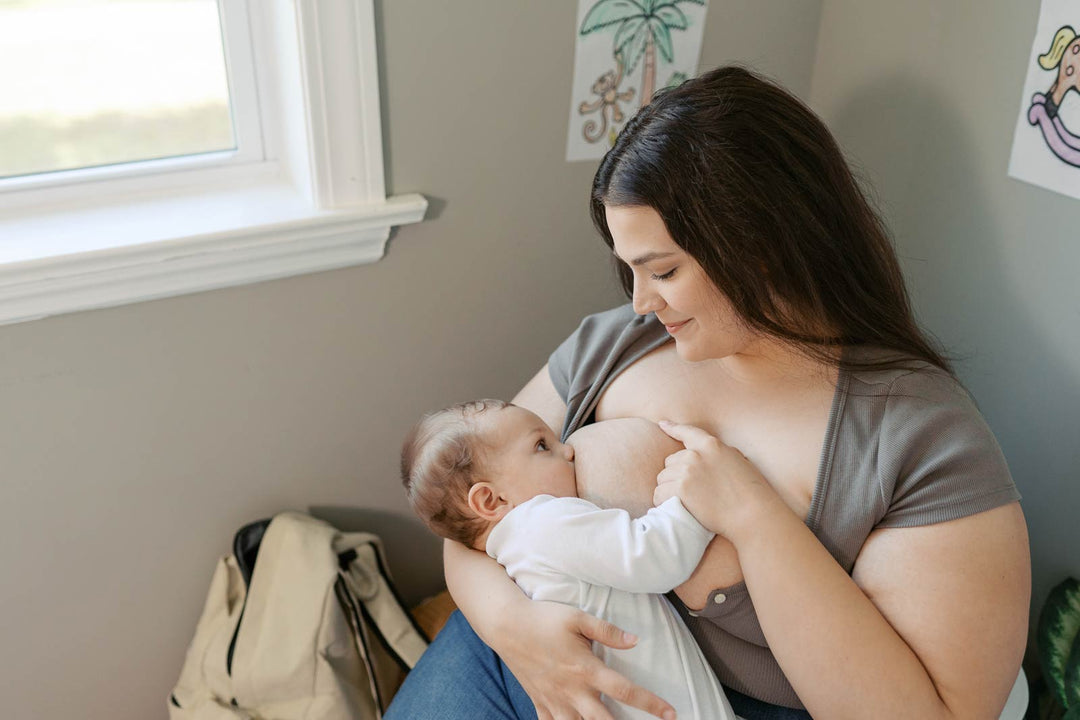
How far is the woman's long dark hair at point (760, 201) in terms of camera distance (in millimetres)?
1158

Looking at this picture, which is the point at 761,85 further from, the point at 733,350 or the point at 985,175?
the point at 985,175

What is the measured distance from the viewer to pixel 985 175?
162 cm

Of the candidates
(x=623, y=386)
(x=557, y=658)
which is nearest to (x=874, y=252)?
(x=623, y=386)

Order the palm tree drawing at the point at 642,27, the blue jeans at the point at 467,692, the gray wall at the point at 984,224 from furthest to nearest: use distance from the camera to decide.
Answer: the palm tree drawing at the point at 642,27, the gray wall at the point at 984,224, the blue jeans at the point at 467,692

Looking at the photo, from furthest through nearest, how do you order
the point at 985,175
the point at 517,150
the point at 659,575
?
the point at 517,150 < the point at 985,175 < the point at 659,575

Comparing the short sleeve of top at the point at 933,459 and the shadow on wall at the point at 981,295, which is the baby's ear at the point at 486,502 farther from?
the shadow on wall at the point at 981,295

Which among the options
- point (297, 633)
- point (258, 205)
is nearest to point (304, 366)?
point (258, 205)

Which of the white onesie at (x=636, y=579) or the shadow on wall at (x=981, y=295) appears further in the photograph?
the shadow on wall at (x=981, y=295)

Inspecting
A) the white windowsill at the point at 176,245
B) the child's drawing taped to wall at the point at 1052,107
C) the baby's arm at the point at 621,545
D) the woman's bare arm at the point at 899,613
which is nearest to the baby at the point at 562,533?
the baby's arm at the point at 621,545

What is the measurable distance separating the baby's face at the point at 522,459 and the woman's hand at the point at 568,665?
6.2 inches

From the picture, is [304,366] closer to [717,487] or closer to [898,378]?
[717,487]

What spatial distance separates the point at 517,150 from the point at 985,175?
818 mm

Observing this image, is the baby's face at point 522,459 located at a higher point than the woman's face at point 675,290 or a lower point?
lower

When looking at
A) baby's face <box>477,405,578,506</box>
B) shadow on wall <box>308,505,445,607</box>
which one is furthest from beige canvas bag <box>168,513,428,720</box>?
baby's face <box>477,405,578,506</box>
